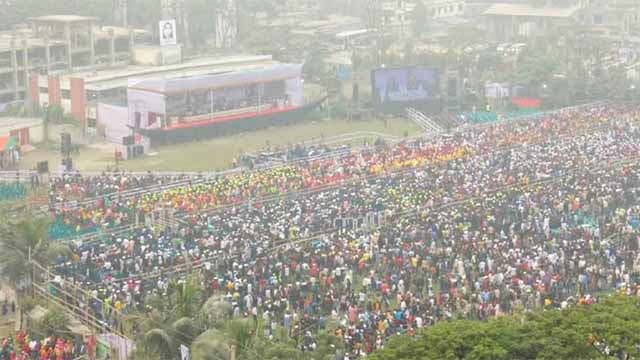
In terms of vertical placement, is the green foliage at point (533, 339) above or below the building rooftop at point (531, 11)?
below

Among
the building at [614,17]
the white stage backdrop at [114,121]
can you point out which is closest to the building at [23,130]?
the white stage backdrop at [114,121]

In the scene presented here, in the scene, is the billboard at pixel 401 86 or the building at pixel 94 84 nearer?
the building at pixel 94 84

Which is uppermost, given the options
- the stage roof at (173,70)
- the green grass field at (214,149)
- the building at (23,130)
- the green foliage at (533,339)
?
the stage roof at (173,70)

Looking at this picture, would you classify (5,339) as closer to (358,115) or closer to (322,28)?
(358,115)

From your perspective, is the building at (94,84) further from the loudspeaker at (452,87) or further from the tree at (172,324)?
the tree at (172,324)

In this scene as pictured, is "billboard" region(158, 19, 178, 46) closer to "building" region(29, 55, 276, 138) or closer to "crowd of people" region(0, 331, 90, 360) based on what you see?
"building" region(29, 55, 276, 138)

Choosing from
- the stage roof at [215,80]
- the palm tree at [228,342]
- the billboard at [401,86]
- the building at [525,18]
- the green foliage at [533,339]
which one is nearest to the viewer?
the green foliage at [533,339]

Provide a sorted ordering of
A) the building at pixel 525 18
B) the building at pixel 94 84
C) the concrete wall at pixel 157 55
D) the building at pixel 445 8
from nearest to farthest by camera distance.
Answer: the building at pixel 94 84
the concrete wall at pixel 157 55
the building at pixel 525 18
the building at pixel 445 8
